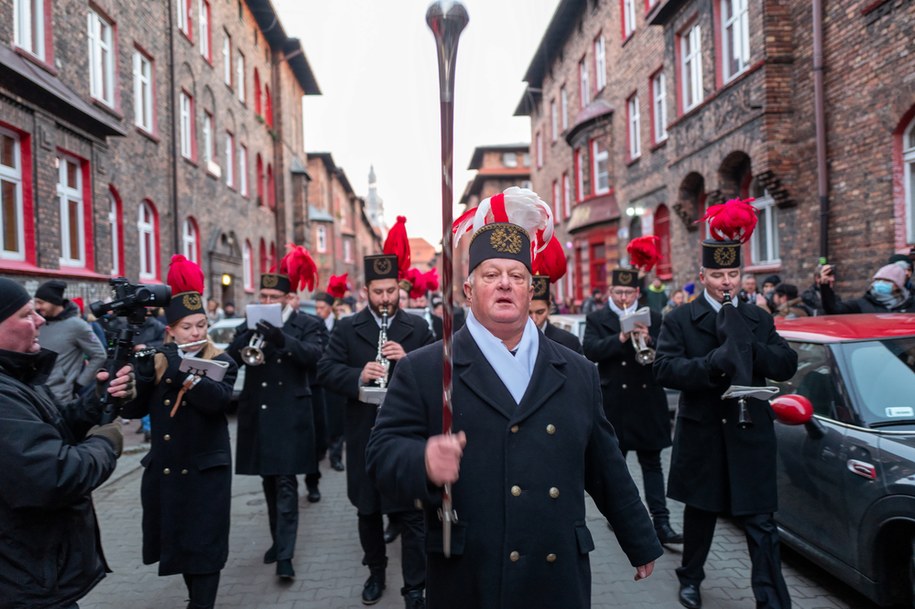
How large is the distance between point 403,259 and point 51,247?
331 inches

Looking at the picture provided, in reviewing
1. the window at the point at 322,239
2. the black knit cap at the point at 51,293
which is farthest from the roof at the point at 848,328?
the window at the point at 322,239

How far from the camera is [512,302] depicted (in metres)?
2.57

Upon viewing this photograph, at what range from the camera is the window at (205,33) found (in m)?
20.9

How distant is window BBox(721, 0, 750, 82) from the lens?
13188 mm

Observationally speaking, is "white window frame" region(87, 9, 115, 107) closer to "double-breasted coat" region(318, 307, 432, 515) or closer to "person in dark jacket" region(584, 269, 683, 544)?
"double-breasted coat" region(318, 307, 432, 515)

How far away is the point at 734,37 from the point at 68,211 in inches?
518

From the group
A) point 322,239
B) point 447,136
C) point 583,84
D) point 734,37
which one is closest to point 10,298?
point 447,136

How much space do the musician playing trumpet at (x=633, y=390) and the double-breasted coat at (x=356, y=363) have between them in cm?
182

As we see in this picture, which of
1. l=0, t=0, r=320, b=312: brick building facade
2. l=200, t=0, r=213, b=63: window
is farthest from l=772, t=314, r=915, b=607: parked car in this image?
l=200, t=0, r=213, b=63: window

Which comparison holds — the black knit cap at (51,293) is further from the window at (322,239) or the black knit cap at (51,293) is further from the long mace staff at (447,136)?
the window at (322,239)

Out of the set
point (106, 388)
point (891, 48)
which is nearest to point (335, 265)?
point (891, 48)

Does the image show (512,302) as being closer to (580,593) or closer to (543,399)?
(543,399)

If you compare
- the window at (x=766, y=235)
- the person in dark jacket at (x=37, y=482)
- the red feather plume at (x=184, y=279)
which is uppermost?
the window at (x=766, y=235)

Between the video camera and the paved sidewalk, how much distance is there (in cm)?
215
